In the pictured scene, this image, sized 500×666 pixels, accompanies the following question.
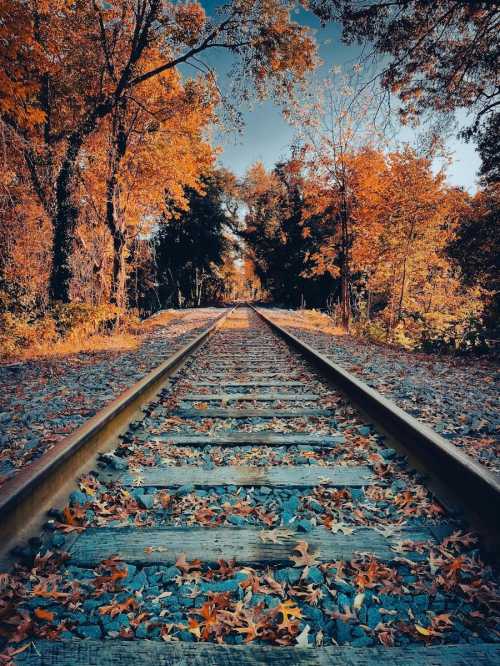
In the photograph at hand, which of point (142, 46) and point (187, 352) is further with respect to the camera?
point (142, 46)

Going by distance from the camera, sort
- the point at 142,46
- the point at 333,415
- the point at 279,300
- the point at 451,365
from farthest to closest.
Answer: the point at 279,300 → the point at 142,46 → the point at 451,365 → the point at 333,415

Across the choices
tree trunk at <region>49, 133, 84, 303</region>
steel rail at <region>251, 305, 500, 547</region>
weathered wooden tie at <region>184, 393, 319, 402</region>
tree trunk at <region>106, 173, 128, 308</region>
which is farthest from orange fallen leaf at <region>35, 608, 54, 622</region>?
tree trunk at <region>106, 173, 128, 308</region>

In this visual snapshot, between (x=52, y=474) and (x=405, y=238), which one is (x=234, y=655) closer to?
(x=52, y=474)

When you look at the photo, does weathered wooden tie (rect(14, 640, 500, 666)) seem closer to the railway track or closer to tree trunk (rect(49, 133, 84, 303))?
the railway track

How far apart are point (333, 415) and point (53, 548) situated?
257cm

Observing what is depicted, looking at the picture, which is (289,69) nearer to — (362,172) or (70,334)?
(362,172)

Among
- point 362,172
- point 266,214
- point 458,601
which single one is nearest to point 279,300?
point 266,214

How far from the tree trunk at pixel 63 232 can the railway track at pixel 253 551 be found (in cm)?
835

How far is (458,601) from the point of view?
1563 millimetres

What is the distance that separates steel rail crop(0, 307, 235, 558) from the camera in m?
1.83

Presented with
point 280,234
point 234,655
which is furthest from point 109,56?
A: point 280,234

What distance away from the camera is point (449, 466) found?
2311 millimetres

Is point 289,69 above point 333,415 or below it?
above

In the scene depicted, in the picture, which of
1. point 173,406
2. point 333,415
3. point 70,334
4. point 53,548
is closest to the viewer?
point 53,548
